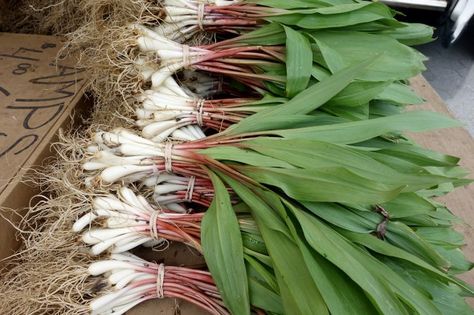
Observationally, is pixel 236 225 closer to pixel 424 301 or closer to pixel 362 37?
pixel 424 301

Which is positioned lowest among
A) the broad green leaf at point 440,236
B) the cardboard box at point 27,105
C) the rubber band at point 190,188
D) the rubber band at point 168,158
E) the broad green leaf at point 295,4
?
the cardboard box at point 27,105

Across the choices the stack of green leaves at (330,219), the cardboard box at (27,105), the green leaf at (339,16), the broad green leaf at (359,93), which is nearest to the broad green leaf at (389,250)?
the stack of green leaves at (330,219)

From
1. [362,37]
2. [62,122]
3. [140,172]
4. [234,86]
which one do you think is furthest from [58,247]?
[362,37]

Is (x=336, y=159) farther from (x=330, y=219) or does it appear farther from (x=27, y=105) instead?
(x=27, y=105)

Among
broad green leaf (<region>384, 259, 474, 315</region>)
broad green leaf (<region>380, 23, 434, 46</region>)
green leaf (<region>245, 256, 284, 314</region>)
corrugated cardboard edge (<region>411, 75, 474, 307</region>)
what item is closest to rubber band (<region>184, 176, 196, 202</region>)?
green leaf (<region>245, 256, 284, 314</region>)

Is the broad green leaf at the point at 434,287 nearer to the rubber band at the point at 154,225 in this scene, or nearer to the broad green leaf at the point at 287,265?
the broad green leaf at the point at 287,265

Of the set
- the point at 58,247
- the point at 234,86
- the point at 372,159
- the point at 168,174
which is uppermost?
the point at 372,159
